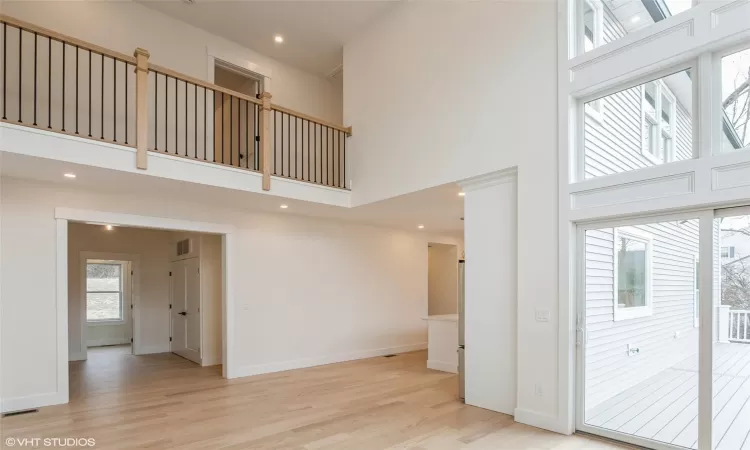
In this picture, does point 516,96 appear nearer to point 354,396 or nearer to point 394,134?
point 394,134

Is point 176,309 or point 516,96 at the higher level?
point 516,96

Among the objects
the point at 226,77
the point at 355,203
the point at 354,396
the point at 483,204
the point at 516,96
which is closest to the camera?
the point at 516,96

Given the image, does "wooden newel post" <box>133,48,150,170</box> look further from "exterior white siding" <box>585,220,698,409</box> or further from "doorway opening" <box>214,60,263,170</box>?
"exterior white siding" <box>585,220,698,409</box>

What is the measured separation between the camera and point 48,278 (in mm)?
→ 5156

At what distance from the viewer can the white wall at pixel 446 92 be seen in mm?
4469

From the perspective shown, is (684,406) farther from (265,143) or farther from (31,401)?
(31,401)

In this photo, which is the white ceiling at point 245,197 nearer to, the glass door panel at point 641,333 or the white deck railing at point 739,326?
the glass door panel at point 641,333

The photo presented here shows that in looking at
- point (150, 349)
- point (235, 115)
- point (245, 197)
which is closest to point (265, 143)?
point (245, 197)

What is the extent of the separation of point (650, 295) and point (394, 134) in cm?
367

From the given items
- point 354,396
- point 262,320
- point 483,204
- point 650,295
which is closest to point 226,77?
point 262,320

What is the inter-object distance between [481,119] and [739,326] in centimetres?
300

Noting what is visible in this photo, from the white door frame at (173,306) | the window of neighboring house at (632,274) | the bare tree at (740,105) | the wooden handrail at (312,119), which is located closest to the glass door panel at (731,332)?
the window of neighboring house at (632,274)

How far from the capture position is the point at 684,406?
3.51 meters

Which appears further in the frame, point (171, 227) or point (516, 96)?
point (171, 227)
